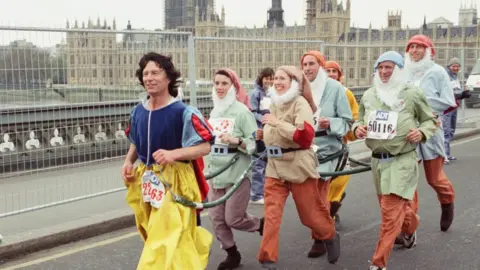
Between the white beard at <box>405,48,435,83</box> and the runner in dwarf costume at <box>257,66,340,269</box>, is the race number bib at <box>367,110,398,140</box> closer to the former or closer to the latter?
the runner in dwarf costume at <box>257,66,340,269</box>

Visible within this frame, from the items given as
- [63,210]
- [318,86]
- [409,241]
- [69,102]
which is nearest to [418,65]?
[318,86]

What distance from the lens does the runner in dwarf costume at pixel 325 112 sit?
5.90 metres

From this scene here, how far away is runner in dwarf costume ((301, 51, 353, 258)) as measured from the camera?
19.4 ft

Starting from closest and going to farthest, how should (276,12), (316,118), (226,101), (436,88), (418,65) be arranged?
(226,101)
(316,118)
(418,65)
(436,88)
(276,12)

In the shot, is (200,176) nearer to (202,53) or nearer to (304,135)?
(304,135)

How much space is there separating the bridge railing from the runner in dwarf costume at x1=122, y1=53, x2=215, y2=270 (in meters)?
2.91

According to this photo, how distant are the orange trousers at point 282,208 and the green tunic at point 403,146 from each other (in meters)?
0.56

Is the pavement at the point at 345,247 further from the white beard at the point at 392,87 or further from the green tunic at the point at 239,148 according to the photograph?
the white beard at the point at 392,87

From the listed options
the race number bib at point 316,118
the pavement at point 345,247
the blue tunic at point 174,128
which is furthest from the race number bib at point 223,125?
the blue tunic at point 174,128

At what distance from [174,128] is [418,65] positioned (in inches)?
136

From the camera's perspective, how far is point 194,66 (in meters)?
8.79

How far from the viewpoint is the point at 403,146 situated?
5.36 m

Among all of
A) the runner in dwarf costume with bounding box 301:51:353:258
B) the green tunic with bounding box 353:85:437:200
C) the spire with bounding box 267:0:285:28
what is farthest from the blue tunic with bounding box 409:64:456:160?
the spire with bounding box 267:0:285:28

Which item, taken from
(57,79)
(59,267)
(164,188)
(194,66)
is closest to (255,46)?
(194,66)
